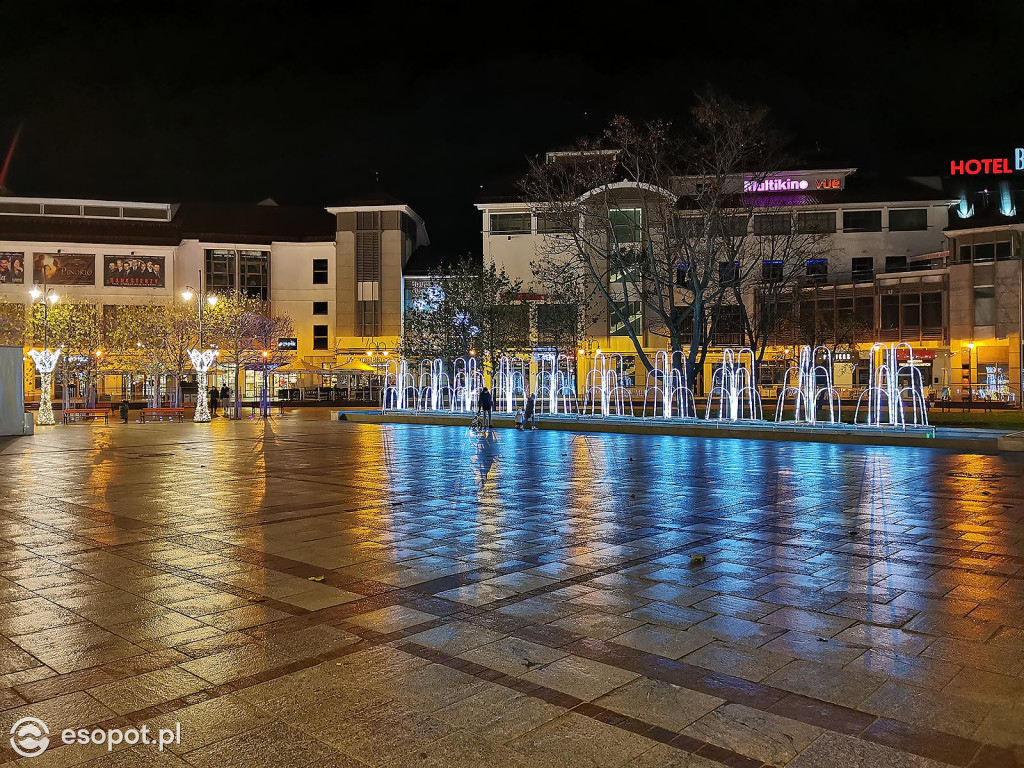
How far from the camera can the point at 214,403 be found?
128ft

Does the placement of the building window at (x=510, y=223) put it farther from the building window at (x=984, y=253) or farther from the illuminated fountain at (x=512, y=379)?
the building window at (x=984, y=253)

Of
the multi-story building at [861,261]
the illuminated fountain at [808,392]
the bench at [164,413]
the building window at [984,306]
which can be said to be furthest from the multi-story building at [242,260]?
the building window at [984,306]

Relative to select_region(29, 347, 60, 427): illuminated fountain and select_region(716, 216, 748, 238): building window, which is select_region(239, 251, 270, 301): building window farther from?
select_region(716, 216, 748, 238): building window

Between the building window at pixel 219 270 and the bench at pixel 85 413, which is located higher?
the building window at pixel 219 270

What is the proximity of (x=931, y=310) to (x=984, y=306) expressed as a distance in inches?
104

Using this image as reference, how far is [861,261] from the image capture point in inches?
1989

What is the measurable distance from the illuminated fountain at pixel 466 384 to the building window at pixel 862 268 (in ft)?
84.6

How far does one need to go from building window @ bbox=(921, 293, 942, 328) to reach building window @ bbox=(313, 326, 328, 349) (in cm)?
3894

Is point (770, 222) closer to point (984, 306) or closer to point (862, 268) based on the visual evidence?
point (862, 268)

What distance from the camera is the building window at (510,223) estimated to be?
5250 centimetres

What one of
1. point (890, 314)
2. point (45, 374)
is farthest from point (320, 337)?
point (890, 314)

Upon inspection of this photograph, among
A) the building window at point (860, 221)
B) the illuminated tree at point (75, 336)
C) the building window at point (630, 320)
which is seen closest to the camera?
the illuminated tree at point (75, 336)

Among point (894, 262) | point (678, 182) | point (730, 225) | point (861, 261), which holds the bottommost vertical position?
point (730, 225)

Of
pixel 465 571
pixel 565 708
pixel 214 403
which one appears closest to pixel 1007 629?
pixel 565 708
